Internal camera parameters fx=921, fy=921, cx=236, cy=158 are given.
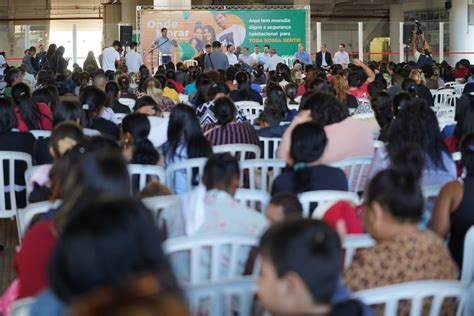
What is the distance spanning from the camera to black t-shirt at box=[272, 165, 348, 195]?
427cm

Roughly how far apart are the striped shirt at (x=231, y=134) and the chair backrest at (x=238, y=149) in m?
0.26

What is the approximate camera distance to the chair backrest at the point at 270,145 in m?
6.60

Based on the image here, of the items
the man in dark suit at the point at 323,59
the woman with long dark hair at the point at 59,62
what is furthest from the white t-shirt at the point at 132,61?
the man in dark suit at the point at 323,59

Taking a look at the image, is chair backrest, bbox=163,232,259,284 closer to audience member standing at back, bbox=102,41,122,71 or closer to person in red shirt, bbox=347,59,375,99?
person in red shirt, bbox=347,59,375,99

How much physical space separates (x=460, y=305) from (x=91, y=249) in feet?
4.73

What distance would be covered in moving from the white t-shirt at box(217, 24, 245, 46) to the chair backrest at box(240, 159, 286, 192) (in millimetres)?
16053

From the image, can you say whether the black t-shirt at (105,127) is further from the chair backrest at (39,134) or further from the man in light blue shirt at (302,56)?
the man in light blue shirt at (302,56)

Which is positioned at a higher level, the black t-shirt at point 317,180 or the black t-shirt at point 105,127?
the black t-shirt at point 105,127

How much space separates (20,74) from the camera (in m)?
11.2

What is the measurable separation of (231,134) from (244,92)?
11.4 feet

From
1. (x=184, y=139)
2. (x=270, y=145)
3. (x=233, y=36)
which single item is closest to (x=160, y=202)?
(x=184, y=139)

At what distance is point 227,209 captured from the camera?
10.7 feet

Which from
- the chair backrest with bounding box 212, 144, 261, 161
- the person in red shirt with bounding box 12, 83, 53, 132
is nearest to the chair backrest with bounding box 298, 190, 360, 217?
the chair backrest with bounding box 212, 144, 261, 161

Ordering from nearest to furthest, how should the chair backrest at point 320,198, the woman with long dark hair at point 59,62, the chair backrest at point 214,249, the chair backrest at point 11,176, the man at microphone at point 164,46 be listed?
the chair backrest at point 214,249, the chair backrest at point 320,198, the chair backrest at point 11,176, the woman with long dark hair at point 59,62, the man at microphone at point 164,46
